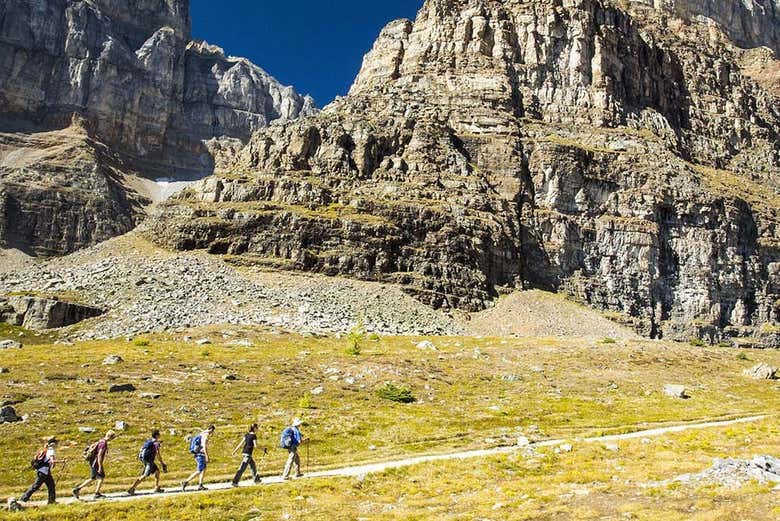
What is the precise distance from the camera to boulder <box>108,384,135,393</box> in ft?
156

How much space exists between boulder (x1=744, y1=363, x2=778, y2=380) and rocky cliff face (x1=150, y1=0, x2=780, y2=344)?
62.1 meters

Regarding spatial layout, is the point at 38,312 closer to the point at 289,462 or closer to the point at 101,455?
the point at 101,455

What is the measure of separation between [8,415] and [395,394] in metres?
27.9

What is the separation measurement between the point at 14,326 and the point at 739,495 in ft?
313

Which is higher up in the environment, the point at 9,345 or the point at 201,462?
the point at 201,462

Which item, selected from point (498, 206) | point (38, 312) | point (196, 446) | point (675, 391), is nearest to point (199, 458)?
point (196, 446)

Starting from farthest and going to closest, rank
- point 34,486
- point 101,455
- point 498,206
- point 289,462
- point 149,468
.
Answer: point 498,206 → point 289,462 → point 149,468 → point 101,455 → point 34,486

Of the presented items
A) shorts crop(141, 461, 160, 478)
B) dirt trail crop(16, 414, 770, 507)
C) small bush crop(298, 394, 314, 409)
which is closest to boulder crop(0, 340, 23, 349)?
small bush crop(298, 394, 314, 409)

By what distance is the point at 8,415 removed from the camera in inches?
1506

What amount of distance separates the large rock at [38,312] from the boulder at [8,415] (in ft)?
206

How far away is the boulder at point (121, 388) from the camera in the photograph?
47.6 m

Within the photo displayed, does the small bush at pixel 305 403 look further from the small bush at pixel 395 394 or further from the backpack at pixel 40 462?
the backpack at pixel 40 462

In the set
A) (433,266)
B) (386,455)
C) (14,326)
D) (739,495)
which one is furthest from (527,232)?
(739,495)

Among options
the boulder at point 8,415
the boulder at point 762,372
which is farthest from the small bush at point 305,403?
the boulder at point 762,372
